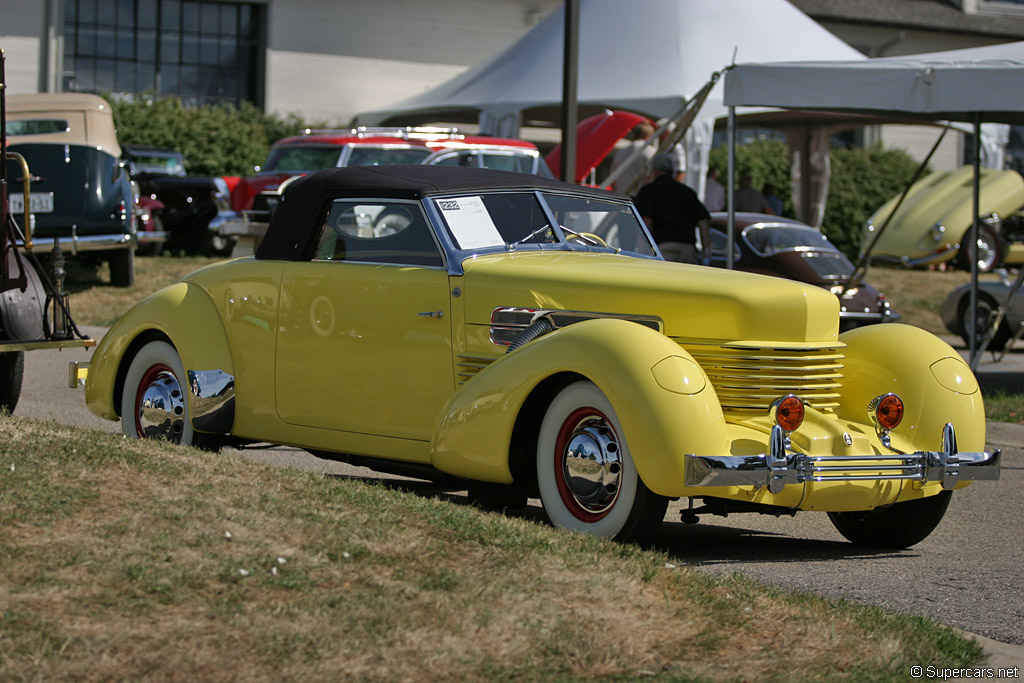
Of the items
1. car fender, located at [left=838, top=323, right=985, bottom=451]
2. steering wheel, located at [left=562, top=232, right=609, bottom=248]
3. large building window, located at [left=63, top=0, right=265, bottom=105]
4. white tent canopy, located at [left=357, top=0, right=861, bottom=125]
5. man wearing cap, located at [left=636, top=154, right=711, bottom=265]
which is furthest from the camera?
large building window, located at [left=63, top=0, right=265, bottom=105]

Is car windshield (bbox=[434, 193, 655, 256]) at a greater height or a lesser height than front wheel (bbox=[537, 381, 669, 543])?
greater

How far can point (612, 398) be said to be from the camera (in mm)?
5371

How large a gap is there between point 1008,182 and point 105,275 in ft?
52.8

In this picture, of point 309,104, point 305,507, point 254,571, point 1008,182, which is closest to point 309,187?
point 305,507

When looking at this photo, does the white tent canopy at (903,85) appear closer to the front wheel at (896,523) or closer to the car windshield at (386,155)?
the car windshield at (386,155)

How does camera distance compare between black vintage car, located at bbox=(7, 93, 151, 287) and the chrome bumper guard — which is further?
black vintage car, located at bbox=(7, 93, 151, 287)

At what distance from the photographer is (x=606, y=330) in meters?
5.55

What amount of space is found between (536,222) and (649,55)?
14890 millimetres

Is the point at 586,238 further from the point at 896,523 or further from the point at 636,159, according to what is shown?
the point at 636,159

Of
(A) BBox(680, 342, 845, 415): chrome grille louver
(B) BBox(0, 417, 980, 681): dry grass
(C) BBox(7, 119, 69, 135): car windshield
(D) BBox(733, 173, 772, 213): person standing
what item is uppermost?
(C) BBox(7, 119, 69, 135): car windshield

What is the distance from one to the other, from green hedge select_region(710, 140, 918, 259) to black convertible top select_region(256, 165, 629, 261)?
2224cm

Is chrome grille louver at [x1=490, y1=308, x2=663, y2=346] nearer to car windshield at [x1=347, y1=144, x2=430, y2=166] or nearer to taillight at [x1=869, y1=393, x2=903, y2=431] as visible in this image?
taillight at [x1=869, y1=393, x2=903, y2=431]

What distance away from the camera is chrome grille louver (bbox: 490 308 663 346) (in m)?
6.03

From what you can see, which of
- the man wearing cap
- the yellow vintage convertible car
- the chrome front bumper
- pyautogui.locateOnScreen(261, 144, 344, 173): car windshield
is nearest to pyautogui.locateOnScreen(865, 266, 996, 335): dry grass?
the man wearing cap
